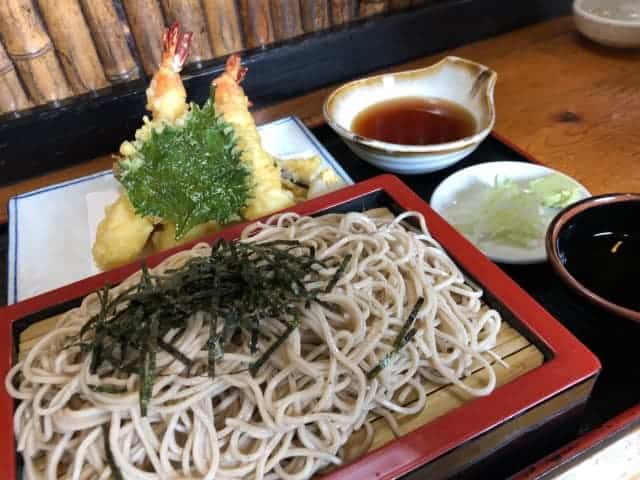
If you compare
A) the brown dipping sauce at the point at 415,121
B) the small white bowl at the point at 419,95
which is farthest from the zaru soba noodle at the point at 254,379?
the brown dipping sauce at the point at 415,121

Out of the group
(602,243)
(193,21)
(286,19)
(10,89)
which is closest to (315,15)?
(286,19)

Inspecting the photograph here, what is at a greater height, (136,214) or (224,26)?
(224,26)

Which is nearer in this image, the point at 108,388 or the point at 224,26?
the point at 108,388

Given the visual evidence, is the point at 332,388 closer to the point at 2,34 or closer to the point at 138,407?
the point at 138,407

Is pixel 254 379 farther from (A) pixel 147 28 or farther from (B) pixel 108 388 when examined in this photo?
(A) pixel 147 28

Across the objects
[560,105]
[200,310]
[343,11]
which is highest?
[343,11]

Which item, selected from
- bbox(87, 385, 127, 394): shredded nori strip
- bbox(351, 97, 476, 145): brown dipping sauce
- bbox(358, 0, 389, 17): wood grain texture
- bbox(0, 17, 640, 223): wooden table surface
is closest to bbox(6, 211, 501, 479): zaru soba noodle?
bbox(87, 385, 127, 394): shredded nori strip

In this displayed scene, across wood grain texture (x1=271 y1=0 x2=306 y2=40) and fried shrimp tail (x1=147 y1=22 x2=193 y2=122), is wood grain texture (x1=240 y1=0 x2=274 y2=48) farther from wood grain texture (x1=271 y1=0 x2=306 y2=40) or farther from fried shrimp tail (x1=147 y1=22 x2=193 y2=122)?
fried shrimp tail (x1=147 y1=22 x2=193 y2=122)
